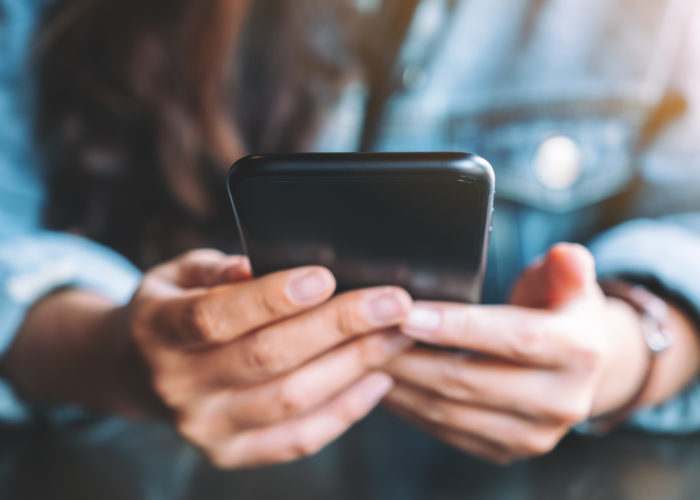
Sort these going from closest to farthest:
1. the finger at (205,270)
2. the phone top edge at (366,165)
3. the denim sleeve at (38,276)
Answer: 1. the phone top edge at (366,165)
2. the finger at (205,270)
3. the denim sleeve at (38,276)

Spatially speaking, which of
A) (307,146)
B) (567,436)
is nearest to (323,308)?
(567,436)

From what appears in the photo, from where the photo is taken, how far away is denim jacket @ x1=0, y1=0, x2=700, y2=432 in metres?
0.57

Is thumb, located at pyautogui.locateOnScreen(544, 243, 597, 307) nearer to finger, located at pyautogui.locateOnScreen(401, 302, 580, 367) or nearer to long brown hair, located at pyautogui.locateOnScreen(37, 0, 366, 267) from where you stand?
finger, located at pyautogui.locateOnScreen(401, 302, 580, 367)

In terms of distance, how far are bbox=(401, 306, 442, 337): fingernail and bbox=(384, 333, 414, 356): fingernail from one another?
3 cm

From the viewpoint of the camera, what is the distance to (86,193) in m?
0.75

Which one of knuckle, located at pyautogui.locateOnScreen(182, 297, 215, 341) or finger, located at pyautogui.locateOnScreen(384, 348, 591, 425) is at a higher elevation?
knuckle, located at pyautogui.locateOnScreen(182, 297, 215, 341)

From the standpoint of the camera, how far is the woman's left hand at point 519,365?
287mm

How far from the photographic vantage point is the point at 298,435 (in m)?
0.34

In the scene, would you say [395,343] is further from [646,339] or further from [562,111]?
[562,111]

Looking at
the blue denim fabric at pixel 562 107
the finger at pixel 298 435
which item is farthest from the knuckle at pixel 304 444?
the blue denim fabric at pixel 562 107

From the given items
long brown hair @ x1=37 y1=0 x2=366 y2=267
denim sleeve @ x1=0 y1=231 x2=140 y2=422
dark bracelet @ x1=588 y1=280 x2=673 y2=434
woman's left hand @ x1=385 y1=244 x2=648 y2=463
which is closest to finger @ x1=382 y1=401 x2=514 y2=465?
woman's left hand @ x1=385 y1=244 x2=648 y2=463

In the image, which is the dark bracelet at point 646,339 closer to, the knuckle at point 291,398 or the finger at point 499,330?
the finger at point 499,330

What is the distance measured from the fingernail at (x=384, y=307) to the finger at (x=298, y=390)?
0.12ft

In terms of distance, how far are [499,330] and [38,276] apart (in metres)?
0.48
